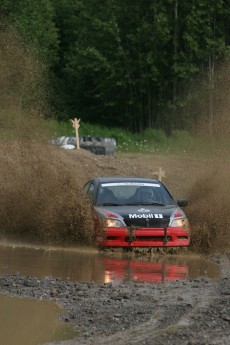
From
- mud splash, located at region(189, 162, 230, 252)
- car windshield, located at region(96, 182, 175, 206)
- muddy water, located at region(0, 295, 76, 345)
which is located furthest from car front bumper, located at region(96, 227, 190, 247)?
muddy water, located at region(0, 295, 76, 345)

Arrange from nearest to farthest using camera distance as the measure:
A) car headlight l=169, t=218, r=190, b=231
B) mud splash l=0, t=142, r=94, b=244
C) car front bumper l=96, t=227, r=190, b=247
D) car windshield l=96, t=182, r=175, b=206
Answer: car front bumper l=96, t=227, r=190, b=247 < car headlight l=169, t=218, r=190, b=231 < car windshield l=96, t=182, r=175, b=206 < mud splash l=0, t=142, r=94, b=244

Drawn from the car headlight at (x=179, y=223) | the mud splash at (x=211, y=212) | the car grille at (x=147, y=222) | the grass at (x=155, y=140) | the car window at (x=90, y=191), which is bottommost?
the grass at (x=155, y=140)

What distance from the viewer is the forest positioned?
6456cm

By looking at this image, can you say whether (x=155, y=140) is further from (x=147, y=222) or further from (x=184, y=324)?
(x=184, y=324)

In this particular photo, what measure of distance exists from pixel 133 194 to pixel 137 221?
170cm

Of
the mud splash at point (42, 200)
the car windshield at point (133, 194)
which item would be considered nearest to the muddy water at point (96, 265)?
the mud splash at point (42, 200)

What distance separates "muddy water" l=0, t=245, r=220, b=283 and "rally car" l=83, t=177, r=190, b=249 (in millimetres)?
276

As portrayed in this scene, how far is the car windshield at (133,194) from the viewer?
1978cm

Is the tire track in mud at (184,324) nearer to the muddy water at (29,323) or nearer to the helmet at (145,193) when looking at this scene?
the muddy water at (29,323)

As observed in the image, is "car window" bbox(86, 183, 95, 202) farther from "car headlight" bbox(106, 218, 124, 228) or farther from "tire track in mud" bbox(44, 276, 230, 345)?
"tire track in mud" bbox(44, 276, 230, 345)

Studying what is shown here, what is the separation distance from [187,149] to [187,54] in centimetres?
2096

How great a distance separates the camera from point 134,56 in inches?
2744

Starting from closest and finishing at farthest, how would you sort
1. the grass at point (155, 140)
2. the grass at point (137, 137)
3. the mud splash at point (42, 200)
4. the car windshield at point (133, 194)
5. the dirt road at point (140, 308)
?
the dirt road at point (140, 308) < the car windshield at point (133, 194) < the mud splash at point (42, 200) < the grass at point (137, 137) < the grass at point (155, 140)

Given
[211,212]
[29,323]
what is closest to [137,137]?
[211,212]
